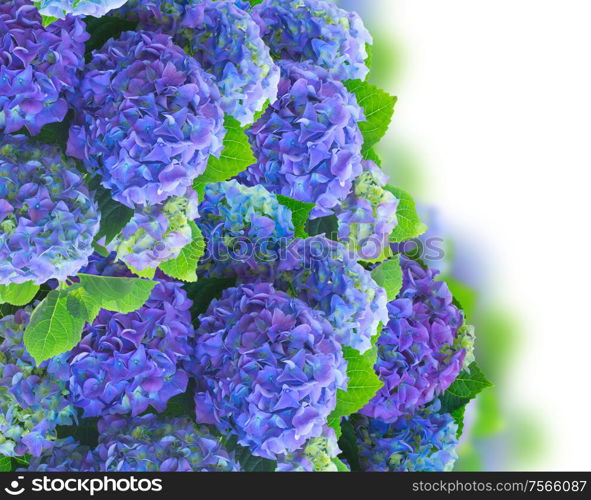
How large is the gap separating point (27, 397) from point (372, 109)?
0.81m

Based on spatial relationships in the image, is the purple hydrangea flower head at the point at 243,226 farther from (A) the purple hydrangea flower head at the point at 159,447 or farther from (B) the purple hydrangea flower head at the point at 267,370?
(A) the purple hydrangea flower head at the point at 159,447

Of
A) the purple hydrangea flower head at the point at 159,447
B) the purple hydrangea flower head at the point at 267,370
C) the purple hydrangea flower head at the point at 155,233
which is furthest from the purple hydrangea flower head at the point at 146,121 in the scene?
the purple hydrangea flower head at the point at 159,447

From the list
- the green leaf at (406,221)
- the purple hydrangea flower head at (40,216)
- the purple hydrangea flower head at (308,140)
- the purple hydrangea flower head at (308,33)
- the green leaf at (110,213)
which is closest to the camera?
the purple hydrangea flower head at (40,216)

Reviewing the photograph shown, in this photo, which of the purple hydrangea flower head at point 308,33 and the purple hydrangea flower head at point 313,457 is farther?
the purple hydrangea flower head at point 308,33

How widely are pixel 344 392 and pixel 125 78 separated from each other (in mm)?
661

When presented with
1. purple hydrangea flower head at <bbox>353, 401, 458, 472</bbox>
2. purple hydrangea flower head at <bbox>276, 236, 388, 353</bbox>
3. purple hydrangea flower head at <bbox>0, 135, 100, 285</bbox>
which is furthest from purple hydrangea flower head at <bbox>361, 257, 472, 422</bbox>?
purple hydrangea flower head at <bbox>0, 135, 100, 285</bbox>

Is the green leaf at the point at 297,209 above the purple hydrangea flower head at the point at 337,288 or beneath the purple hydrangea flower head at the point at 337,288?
above

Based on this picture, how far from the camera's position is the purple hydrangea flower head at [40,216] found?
1.17m

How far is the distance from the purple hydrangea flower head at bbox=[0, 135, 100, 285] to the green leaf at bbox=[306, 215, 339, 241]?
18.4 inches

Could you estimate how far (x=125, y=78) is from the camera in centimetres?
124

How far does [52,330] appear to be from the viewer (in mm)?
1308

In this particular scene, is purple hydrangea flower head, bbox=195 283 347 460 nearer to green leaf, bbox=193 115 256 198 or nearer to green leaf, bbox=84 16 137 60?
green leaf, bbox=193 115 256 198

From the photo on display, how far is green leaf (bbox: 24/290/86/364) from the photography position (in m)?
1.29

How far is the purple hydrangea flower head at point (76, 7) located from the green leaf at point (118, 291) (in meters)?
0.41
